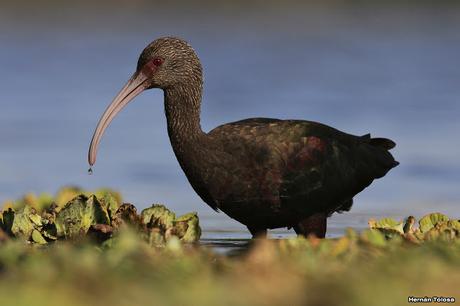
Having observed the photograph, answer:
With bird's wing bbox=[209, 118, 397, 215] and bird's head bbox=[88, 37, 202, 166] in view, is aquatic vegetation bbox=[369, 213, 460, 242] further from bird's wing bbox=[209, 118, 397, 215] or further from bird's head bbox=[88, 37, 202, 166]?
bird's head bbox=[88, 37, 202, 166]

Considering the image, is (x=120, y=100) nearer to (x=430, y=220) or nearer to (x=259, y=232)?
(x=259, y=232)

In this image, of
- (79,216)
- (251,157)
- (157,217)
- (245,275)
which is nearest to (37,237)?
(79,216)

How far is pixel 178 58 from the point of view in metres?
10.3

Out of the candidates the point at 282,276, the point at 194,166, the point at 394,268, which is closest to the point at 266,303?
the point at 282,276

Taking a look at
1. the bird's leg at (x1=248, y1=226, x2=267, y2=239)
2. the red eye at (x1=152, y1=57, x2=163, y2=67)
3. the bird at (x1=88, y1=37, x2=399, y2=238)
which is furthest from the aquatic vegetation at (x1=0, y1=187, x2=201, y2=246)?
the red eye at (x1=152, y1=57, x2=163, y2=67)

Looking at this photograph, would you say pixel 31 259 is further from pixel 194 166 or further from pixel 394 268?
pixel 194 166

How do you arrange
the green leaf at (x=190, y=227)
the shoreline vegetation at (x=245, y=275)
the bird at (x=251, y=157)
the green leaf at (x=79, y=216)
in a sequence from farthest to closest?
the green leaf at (x=79, y=216) → the green leaf at (x=190, y=227) → the bird at (x=251, y=157) → the shoreline vegetation at (x=245, y=275)

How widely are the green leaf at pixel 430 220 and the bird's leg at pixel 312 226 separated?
1250 mm

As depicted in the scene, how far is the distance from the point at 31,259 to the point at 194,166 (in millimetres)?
4535

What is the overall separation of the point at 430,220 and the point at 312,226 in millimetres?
1485

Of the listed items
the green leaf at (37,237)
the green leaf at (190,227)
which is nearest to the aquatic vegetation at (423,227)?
the green leaf at (190,227)

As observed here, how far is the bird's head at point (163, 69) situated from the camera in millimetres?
10281

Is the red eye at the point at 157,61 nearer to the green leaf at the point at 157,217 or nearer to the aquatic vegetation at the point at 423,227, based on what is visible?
the green leaf at the point at 157,217

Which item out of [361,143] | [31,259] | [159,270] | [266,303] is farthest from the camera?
[361,143]
